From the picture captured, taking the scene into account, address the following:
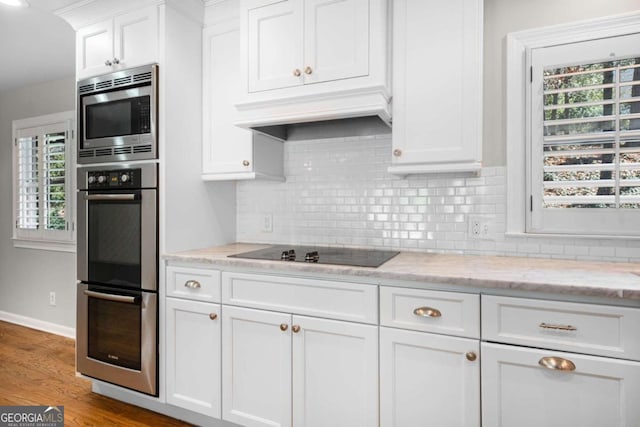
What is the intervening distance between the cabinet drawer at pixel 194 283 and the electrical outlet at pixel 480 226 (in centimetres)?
137

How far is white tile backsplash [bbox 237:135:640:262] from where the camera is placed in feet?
6.90

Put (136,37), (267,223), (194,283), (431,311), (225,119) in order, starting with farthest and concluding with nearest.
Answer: (267,223), (225,119), (136,37), (194,283), (431,311)

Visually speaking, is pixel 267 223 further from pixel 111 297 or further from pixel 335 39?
pixel 335 39

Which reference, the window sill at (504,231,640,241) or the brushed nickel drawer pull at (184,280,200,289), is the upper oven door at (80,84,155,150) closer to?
the brushed nickel drawer pull at (184,280,200,289)

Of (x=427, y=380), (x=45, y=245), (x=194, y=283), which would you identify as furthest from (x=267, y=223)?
(x=45, y=245)

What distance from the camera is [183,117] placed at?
7.82ft

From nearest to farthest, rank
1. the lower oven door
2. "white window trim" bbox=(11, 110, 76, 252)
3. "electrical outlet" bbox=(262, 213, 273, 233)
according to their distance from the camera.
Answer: the lower oven door, "electrical outlet" bbox=(262, 213, 273, 233), "white window trim" bbox=(11, 110, 76, 252)

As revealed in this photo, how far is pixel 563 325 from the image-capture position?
143cm

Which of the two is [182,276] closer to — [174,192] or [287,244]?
[174,192]

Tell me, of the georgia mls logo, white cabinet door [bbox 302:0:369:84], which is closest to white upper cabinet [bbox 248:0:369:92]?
white cabinet door [bbox 302:0:369:84]

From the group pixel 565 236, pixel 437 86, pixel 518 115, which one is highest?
pixel 437 86

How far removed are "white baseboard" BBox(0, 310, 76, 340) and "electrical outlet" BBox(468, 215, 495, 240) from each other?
3651mm

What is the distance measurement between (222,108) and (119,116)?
60cm

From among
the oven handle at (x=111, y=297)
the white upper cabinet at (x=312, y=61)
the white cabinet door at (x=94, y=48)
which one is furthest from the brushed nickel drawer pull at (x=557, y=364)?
the white cabinet door at (x=94, y=48)
